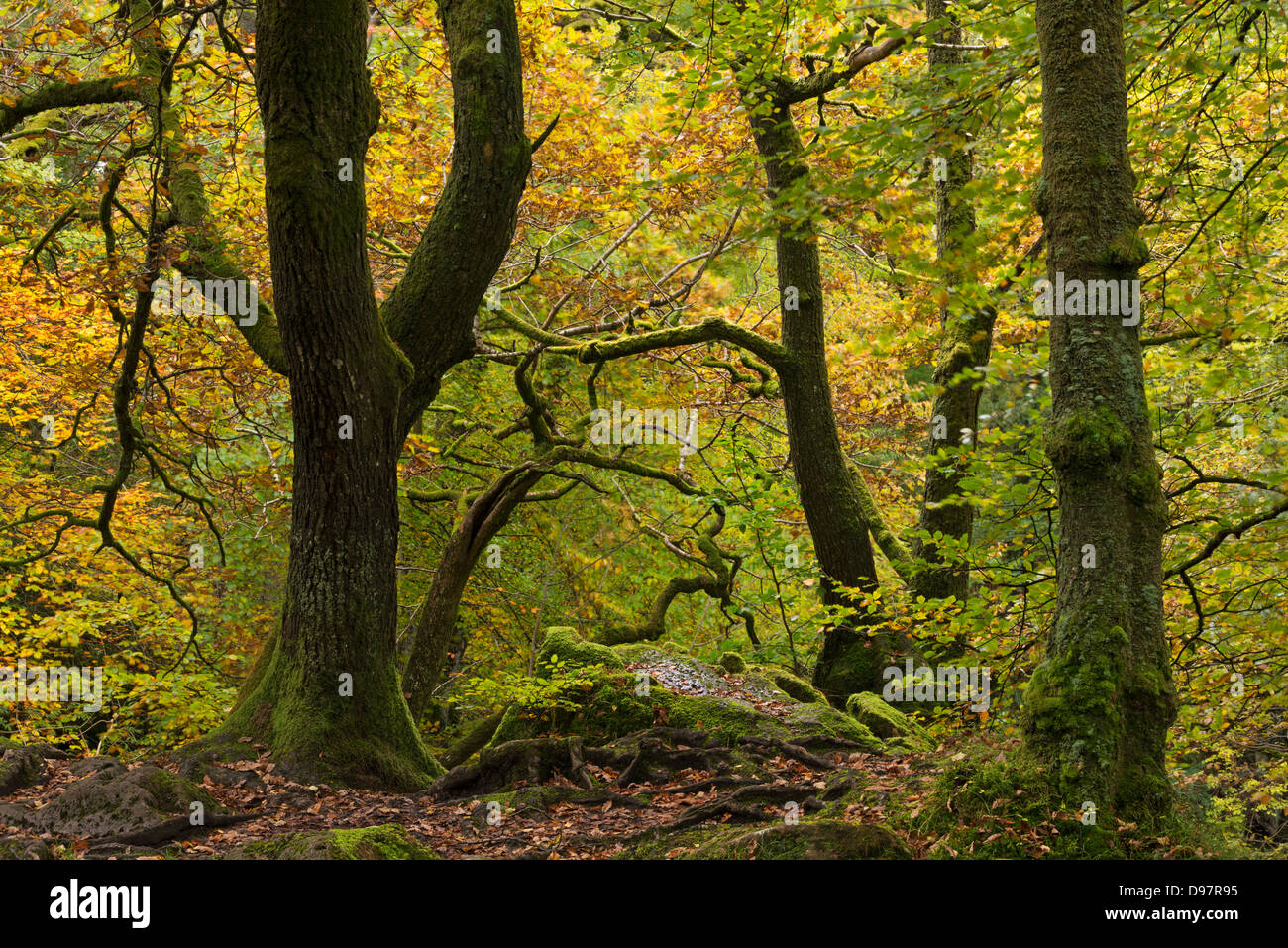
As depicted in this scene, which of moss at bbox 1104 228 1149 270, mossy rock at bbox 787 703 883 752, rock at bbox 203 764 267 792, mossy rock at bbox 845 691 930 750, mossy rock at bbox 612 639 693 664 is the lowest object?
mossy rock at bbox 845 691 930 750

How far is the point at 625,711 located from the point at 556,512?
6245mm

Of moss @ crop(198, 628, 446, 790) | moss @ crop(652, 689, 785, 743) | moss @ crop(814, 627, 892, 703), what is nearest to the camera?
moss @ crop(198, 628, 446, 790)

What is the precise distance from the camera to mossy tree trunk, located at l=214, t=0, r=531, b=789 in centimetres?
564

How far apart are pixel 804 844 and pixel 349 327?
3902 mm

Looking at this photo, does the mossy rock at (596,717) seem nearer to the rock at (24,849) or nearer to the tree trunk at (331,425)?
the tree trunk at (331,425)

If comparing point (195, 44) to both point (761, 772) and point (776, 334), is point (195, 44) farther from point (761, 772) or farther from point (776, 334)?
point (776, 334)

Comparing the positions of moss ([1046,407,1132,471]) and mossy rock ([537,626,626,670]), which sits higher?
moss ([1046,407,1132,471])

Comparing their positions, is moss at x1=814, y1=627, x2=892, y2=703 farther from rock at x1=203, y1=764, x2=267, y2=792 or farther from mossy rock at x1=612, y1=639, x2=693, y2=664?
rock at x1=203, y1=764, x2=267, y2=792

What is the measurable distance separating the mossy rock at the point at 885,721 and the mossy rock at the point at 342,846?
4383 mm

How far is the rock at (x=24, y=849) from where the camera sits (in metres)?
3.93

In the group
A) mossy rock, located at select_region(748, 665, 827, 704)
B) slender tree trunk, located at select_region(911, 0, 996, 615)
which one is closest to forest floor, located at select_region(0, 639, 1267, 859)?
mossy rock, located at select_region(748, 665, 827, 704)

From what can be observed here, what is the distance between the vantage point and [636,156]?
12.1 meters

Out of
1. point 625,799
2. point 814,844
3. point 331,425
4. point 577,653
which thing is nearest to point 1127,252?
point 814,844

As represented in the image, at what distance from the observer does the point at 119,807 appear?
4797 mm
